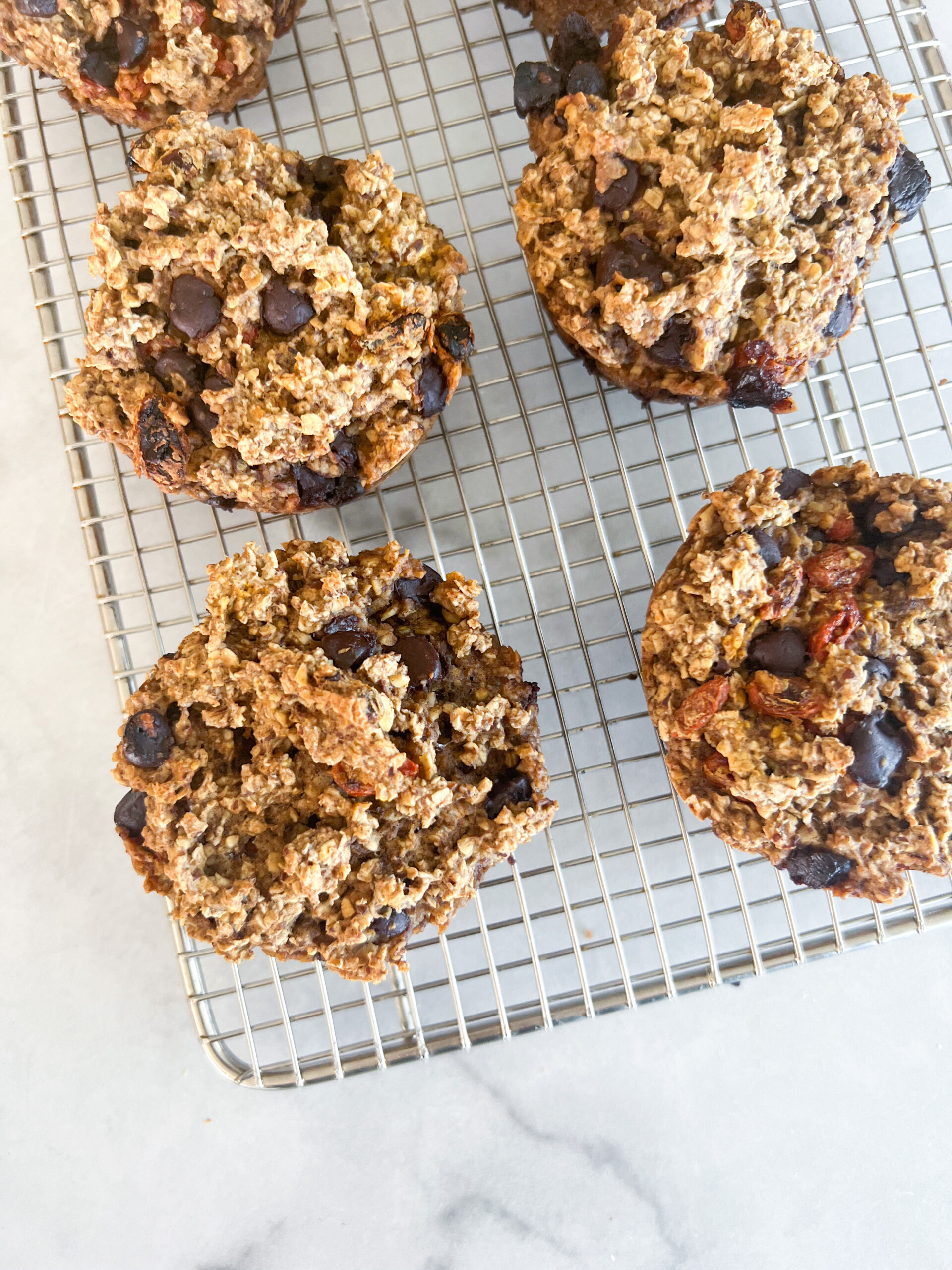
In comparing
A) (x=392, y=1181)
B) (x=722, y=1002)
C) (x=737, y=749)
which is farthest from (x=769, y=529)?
(x=392, y=1181)

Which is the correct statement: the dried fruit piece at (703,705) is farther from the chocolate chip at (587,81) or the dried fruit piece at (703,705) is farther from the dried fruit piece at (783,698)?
the chocolate chip at (587,81)

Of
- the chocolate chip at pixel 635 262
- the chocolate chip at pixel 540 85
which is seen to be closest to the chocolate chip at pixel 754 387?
the chocolate chip at pixel 635 262

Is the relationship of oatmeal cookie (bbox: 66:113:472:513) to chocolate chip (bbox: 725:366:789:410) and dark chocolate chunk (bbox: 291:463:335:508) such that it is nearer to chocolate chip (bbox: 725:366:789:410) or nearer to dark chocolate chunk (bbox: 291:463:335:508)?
dark chocolate chunk (bbox: 291:463:335:508)

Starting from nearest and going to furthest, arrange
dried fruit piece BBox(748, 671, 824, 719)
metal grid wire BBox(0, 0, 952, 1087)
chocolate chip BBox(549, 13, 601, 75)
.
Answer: dried fruit piece BBox(748, 671, 824, 719) < chocolate chip BBox(549, 13, 601, 75) < metal grid wire BBox(0, 0, 952, 1087)

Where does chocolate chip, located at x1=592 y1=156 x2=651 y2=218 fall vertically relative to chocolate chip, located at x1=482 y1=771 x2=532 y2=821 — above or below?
above

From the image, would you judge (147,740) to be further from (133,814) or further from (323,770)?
(323,770)

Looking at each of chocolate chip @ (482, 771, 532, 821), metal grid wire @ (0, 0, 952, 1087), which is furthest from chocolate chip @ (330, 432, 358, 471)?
chocolate chip @ (482, 771, 532, 821)

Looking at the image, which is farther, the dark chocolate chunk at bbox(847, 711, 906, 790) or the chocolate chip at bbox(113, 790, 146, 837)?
the chocolate chip at bbox(113, 790, 146, 837)
